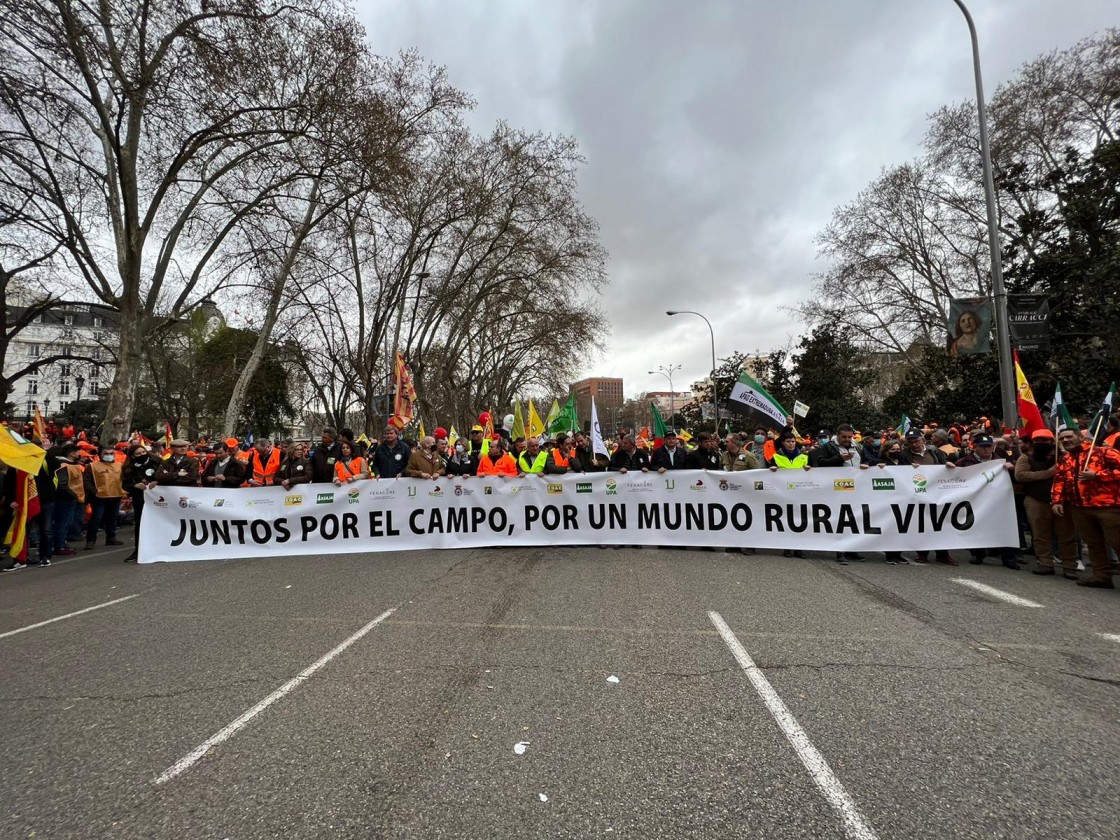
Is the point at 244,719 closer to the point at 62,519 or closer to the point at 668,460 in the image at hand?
the point at 668,460

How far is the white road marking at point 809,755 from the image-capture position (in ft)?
7.77

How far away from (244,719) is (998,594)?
7.05m

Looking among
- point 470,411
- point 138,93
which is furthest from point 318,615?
point 470,411

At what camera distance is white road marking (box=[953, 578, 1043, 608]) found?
5.81 meters

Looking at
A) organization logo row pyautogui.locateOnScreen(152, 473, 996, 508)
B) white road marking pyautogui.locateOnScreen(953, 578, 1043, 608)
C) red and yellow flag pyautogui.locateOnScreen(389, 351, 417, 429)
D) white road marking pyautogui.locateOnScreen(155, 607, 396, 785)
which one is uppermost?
red and yellow flag pyautogui.locateOnScreen(389, 351, 417, 429)

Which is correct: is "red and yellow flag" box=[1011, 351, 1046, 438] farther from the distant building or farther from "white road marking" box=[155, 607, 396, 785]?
the distant building

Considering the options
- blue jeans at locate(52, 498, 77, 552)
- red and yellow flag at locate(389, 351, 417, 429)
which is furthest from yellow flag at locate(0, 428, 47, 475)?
red and yellow flag at locate(389, 351, 417, 429)

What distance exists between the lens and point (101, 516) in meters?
11.1

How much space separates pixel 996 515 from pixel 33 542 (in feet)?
52.3

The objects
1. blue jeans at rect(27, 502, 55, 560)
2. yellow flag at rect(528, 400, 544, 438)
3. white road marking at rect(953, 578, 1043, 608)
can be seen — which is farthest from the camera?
yellow flag at rect(528, 400, 544, 438)

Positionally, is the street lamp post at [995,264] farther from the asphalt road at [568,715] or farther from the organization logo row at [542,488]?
the asphalt road at [568,715]

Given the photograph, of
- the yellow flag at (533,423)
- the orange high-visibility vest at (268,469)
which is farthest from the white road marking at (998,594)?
the yellow flag at (533,423)

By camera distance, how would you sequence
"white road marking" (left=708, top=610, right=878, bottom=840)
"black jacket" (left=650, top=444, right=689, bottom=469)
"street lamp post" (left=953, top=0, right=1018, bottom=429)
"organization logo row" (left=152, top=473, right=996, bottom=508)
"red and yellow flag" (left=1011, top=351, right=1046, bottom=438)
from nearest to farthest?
"white road marking" (left=708, top=610, right=878, bottom=840)
"red and yellow flag" (left=1011, top=351, right=1046, bottom=438)
"organization logo row" (left=152, top=473, right=996, bottom=508)
"black jacket" (left=650, top=444, right=689, bottom=469)
"street lamp post" (left=953, top=0, right=1018, bottom=429)

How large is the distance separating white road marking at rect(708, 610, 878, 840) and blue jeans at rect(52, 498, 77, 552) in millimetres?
10993
